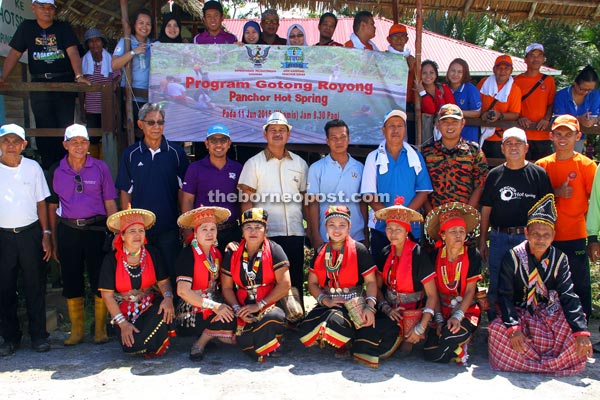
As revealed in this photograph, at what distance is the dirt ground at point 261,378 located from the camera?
3.98 meters

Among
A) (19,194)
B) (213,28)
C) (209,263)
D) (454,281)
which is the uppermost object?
(213,28)

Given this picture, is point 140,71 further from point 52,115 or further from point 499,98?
point 499,98

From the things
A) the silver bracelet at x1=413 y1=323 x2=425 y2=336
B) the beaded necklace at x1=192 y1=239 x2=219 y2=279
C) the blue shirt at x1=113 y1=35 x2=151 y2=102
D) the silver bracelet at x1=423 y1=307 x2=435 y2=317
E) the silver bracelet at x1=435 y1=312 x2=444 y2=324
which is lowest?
the silver bracelet at x1=413 y1=323 x2=425 y2=336

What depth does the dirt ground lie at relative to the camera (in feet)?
13.1

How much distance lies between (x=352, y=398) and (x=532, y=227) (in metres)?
1.96

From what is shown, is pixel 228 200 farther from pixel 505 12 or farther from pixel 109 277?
pixel 505 12

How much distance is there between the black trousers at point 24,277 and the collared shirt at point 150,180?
0.83m

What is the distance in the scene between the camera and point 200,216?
4762 millimetres

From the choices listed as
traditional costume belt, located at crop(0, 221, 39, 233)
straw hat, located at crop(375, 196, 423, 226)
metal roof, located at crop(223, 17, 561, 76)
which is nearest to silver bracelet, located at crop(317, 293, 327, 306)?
straw hat, located at crop(375, 196, 423, 226)

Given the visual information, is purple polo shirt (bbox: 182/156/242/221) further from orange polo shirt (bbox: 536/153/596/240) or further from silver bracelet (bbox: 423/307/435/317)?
orange polo shirt (bbox: 536/153/596/240)

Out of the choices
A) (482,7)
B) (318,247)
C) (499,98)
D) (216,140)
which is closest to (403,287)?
(318,247)

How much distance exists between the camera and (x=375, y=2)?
695cm

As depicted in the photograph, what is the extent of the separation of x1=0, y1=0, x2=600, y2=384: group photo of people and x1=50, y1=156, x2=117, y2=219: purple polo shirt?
1 centimetres

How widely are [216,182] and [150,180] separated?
577 mm
